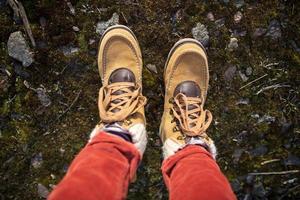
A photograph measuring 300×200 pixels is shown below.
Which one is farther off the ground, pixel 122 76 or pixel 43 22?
pixel 43 22

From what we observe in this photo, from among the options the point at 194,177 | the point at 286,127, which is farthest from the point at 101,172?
the point at 286,127

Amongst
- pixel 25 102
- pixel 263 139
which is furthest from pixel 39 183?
pixel 263 139

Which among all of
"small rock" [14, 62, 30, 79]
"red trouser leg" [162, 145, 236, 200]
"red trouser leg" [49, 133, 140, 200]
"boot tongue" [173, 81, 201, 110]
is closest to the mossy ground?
"small rock" [14, 62, 30, 79]

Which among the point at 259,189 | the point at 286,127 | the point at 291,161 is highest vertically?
the point at 286,127

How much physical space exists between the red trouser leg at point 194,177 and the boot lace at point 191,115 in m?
0.19

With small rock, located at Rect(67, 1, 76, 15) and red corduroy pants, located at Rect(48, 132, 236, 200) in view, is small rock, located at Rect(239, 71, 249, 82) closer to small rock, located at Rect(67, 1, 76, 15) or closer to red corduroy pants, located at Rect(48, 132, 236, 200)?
→ red corduroy pants, located at Rect(48, 132, 236, 200)

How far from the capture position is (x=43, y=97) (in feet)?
9.60

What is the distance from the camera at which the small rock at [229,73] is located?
2.97 metres

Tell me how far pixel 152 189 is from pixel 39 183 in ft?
2.63

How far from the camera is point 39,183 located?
292 cm

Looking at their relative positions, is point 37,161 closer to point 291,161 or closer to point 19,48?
point 19,48

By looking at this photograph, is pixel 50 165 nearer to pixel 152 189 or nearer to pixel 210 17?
pixel 152 189

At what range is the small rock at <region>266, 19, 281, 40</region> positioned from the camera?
9.69ft

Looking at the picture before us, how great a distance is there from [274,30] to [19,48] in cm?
179
